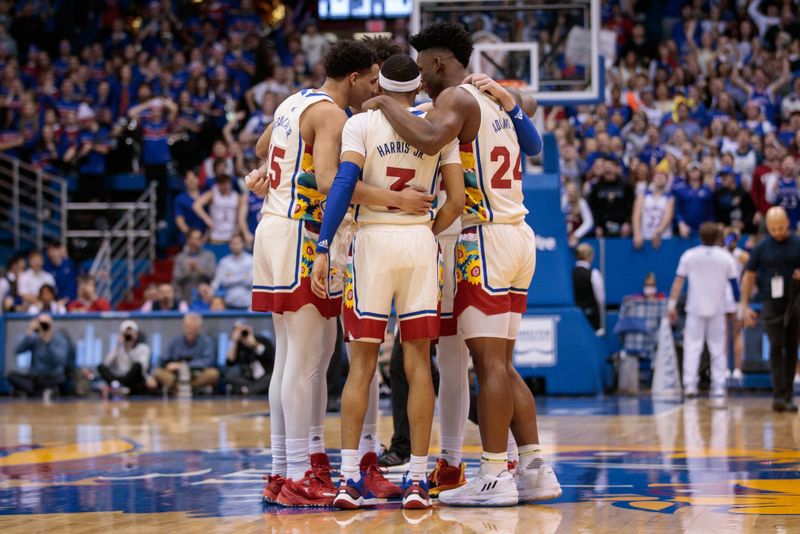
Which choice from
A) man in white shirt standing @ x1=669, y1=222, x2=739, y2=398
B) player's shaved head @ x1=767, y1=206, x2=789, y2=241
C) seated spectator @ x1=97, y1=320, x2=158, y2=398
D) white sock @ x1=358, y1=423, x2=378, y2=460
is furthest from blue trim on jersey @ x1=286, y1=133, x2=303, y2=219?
seated spectator @ x1=97, y1=320, x2=158, y2=398

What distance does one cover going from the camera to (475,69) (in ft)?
46.1

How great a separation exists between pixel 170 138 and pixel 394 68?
15.4m

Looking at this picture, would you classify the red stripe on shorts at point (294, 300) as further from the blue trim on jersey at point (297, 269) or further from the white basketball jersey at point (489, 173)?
the white basketball jersey at point (489, 173)

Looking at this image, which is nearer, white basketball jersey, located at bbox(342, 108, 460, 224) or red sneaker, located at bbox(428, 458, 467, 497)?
white basketball jersey, located at bbox(342, 108, 460, 224)

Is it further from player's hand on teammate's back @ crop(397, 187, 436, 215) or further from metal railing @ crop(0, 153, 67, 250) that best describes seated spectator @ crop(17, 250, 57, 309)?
player's hand on teammate's back @ crop(397, 187, 436, 215)

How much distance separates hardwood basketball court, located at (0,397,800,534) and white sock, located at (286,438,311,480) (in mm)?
260

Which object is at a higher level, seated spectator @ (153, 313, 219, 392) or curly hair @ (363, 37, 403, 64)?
curly hair @ (363, 37, 403, 64)

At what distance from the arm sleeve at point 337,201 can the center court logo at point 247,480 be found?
144 cm

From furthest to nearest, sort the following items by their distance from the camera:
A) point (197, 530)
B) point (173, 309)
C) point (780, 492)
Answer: point (173, 309) < point (780, 492) < point (197, 530)

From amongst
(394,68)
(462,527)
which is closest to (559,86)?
(394,68)

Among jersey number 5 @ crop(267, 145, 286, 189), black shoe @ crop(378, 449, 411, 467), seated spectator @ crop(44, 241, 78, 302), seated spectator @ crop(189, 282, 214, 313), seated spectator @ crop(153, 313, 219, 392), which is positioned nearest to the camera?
jersey number 5 @ crop(267, 145, 286, 189)

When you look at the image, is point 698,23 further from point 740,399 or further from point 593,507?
point 593,507

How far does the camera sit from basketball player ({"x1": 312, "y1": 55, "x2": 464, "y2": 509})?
5.99 meters

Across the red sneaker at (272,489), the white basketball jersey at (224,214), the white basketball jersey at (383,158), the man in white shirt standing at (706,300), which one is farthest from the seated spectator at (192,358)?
the white basketball jersey at (383,158)
